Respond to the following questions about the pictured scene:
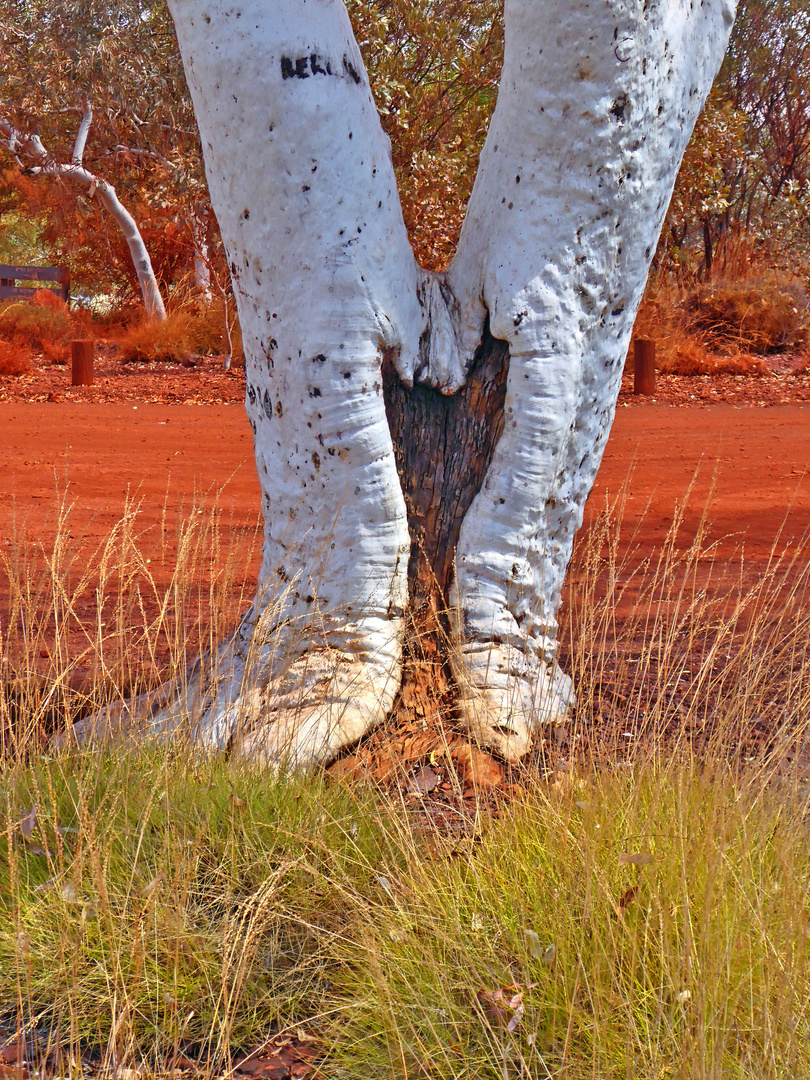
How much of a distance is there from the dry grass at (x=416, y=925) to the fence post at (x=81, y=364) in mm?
10604

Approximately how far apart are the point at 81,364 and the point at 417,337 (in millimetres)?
10242

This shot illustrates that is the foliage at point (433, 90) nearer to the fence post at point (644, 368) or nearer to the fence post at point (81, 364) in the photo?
the fence post at point (644, 368)

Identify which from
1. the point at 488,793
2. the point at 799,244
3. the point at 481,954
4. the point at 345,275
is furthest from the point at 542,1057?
the point at 799,244

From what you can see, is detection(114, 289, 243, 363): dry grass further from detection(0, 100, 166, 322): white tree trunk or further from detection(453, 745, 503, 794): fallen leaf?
detection(453, 745, 503, 794): fallen leaf

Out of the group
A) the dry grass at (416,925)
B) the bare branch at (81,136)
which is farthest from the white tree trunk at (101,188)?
the dry grass at (416,925)

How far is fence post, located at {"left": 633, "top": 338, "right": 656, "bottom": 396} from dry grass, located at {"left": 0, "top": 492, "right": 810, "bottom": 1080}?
9.84 meters

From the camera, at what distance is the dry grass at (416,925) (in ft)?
5.57

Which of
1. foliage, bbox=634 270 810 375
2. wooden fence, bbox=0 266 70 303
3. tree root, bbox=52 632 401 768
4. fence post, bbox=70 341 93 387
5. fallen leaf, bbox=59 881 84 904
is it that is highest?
wooden fence, bbox=0 266 70 303

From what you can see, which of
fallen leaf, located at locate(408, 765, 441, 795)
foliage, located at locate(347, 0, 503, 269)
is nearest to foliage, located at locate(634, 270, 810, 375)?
foliage, located at locate(347, 0, 503, 269)

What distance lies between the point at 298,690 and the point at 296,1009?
113cm

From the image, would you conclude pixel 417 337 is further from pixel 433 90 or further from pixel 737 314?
pixel 737 314

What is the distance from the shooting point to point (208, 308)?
16141 millimetres

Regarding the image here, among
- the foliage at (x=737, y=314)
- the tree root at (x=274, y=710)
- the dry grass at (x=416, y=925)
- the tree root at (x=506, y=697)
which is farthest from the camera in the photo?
the foliage at (x=737, y=314)

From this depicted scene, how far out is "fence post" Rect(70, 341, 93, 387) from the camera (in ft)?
40.3
